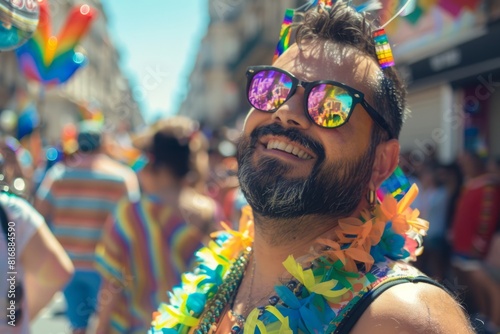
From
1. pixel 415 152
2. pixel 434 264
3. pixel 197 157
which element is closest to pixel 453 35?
pixel 415 152

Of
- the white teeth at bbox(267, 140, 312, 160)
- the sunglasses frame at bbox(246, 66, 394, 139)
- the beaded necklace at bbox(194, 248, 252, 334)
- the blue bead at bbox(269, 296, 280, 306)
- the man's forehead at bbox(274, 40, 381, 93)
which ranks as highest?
the man's forehead at bbox(274, 40, 381, 93)

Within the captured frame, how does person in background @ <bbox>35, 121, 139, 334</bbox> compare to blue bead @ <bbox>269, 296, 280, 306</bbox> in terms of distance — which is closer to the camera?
Result: blue bead @ <bbox>269, 296, 280, 306</bbox>

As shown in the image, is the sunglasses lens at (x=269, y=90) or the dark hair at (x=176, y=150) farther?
the dark hair at (x=176, y=150)

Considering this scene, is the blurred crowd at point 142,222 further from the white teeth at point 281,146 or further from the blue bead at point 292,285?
the white teeth at point 281,146

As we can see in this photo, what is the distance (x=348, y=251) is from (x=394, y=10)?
81 centimetres

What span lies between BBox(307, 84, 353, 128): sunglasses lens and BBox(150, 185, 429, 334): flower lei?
26 centimetres

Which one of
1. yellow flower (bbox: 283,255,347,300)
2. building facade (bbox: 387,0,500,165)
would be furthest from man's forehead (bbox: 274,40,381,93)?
building facade (bbox: 387,0,500,165)

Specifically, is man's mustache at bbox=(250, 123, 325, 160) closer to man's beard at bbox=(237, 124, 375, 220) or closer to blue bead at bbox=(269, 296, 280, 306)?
man's beard at bbox=(237, 124, 375, 220)

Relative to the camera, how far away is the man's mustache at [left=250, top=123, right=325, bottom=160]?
1415mm

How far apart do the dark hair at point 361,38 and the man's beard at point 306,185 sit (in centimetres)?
13

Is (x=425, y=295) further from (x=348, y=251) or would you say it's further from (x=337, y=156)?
(x=337, y=156)

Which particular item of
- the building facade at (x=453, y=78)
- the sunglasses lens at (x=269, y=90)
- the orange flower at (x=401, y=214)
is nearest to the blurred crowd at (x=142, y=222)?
the orange flower at (x=401, y=214)

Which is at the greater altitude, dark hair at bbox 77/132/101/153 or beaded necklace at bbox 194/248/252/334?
beaded necklace at bbox 194/248/252/334

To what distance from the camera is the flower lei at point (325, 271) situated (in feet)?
4.31
